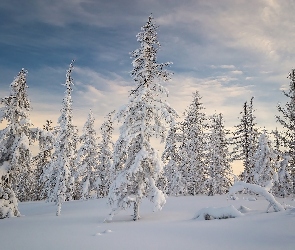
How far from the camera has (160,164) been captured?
18.8 metres

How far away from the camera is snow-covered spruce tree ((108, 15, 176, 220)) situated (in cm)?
1867

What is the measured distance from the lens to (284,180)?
1352 inches

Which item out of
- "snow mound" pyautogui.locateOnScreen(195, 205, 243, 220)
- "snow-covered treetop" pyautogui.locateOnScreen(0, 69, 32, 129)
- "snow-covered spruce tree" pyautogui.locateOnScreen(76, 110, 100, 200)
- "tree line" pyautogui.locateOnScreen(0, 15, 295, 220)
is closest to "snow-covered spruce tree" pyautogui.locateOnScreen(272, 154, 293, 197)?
"tree line" pyautogui.locateOnScreen(0, 15, 295, 220)

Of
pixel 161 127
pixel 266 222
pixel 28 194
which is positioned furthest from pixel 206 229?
pixel 28 194

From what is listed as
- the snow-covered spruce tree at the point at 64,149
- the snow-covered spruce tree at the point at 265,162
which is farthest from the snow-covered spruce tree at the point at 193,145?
the snow-covered spruce tree at the point at 64,149

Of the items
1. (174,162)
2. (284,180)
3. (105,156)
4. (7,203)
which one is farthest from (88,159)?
(284,180)

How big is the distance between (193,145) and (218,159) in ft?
14.2

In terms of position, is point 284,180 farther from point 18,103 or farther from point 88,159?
point 18,103

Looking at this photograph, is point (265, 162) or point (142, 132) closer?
point (142, 132)

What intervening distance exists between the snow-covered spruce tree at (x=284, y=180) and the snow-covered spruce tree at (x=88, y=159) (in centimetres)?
2570

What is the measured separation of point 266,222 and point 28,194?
180 ft

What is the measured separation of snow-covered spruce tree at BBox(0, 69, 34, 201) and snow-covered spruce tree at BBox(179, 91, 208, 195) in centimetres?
2410

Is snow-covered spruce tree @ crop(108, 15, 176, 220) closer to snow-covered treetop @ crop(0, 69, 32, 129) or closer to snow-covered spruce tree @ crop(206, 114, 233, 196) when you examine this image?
snow-covered treetop @ crop(0, 69, 32, 129)

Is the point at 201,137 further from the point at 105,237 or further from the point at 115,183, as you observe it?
the point at 105,237
